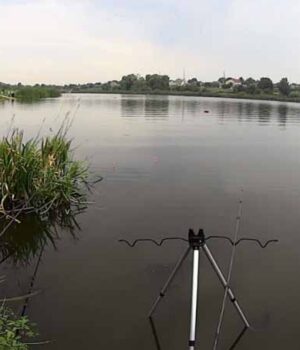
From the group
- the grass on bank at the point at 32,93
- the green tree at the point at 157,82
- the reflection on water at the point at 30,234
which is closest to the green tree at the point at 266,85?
the green tree at the point at 157,82

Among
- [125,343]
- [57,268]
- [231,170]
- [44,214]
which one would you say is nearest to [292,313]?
[125,343]

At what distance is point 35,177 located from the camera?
35.6 ft

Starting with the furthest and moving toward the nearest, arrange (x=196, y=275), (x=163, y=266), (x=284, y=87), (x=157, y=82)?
1. (x=157, y=82)
2. (x=284, y=87)
3. (x=163, y=266)
4. (x=196, y=275)

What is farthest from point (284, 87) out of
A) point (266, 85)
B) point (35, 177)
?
point (35, 177)

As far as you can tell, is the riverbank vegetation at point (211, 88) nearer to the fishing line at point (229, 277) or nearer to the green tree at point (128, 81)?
the green tree at point (128, 81)

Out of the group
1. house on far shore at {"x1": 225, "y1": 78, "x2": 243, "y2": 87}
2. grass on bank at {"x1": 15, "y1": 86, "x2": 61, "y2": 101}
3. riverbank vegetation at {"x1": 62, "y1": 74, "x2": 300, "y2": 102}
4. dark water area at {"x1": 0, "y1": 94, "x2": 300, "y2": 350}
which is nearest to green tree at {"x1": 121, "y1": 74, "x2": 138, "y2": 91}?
riverbank vegetation at {"x1": 62, "y1": 74, "x2": 300, "y2": 102}

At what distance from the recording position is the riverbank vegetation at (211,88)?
130 metres

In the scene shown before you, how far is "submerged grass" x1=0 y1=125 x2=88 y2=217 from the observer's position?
34.3ft

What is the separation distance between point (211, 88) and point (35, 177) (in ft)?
525

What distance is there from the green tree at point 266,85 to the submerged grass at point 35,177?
13057 centimetres

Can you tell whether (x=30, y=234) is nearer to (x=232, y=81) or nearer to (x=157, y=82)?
(x=157, y=82)

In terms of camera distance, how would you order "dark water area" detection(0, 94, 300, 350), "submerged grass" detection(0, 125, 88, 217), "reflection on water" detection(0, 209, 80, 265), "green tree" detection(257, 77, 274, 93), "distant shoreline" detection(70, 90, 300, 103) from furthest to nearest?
"green tree" detection(257, 77, 274, 93), "distant shoreline" detection(70, 90, 300, 103), "submerged grass" detection(0, 125, 88, 217), "reflection on water" detection(0, 209, 80, 265), "dark water area" detection(0, 94, 300, 350)

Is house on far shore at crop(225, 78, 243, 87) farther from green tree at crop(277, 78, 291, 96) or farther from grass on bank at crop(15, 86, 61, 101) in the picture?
grass on bank at crop(15, 86, 61, 101)

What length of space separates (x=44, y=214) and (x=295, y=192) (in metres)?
8.36
